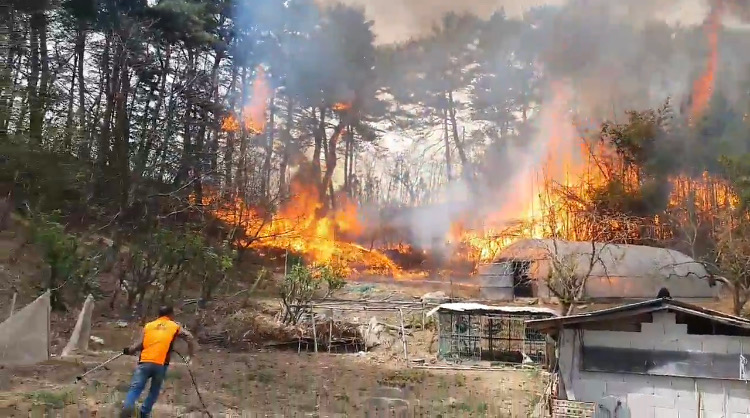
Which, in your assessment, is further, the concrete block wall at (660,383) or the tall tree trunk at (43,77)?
the tall tree trunk at (43,77)

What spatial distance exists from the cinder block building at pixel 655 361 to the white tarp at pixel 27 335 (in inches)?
365

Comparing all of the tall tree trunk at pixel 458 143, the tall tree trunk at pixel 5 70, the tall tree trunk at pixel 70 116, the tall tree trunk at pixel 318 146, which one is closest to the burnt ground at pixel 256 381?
the tall tree trunk at pixel 70 116

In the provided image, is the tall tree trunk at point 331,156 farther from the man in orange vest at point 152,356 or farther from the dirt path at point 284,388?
the man in orange vest at point 152,356

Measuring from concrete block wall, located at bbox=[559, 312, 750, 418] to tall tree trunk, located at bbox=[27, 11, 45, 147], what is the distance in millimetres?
16729

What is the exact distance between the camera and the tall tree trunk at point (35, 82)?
1902cm

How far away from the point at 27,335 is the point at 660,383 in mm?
11558

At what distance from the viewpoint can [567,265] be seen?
21.7 meters

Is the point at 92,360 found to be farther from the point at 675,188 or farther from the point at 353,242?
the point at 675,188

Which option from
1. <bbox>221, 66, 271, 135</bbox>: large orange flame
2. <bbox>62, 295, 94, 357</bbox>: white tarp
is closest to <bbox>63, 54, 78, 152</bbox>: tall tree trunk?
<bbox>221, 66, 271, 135</bbox>: large orange flame

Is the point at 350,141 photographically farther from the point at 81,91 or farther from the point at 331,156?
the point at 81,91

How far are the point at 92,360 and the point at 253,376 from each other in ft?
11.6

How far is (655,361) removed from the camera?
10445 mm

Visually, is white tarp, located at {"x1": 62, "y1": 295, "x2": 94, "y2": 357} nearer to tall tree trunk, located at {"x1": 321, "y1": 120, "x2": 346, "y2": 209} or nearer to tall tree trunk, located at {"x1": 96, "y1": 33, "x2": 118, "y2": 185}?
tall tree trunk, located at {"x1": 96, "y1": 33, "x2": 118, "y2": 185}

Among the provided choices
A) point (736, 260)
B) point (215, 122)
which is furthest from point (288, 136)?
point (736, 260)
